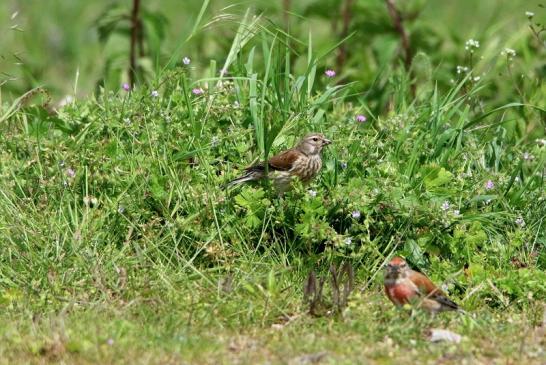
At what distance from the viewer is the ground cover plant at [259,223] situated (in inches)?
248

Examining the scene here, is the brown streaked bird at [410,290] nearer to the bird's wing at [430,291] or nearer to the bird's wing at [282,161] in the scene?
the bird's wing at [430,291]

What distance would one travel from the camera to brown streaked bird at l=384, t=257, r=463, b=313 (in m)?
6.63

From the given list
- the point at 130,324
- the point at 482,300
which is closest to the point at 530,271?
the point at 482,300

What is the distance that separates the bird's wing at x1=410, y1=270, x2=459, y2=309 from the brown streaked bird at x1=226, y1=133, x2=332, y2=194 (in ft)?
3.98

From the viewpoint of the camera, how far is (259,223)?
25.0ft

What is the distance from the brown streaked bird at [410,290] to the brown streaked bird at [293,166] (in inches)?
46.2

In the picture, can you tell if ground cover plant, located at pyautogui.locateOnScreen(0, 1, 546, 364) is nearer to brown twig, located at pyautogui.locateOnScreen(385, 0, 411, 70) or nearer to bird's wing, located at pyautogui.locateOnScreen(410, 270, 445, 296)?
bird's wing, located at pyautogui.locateOnScreen(410, 270, 445, 296)

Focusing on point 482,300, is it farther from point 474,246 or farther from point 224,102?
point 224,102

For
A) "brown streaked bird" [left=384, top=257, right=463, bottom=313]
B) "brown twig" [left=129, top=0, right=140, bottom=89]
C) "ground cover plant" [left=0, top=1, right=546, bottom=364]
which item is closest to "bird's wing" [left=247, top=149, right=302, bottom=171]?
"ground cover plant" [left=0, top=1, right=546, bottom=364]

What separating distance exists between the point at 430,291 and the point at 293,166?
58.3 inches

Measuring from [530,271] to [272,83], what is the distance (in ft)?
7.18

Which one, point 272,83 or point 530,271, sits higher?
point 272,83

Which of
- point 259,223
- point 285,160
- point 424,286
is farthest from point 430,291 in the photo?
point 285,160

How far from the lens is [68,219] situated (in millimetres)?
7695
